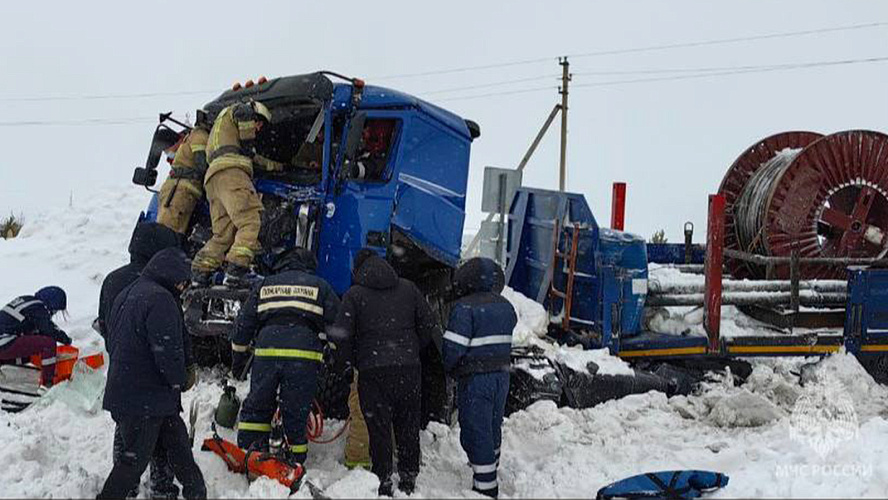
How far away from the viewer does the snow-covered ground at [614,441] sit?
4535mm

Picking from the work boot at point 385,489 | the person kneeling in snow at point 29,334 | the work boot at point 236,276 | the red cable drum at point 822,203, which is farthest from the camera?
the red cable drum at point 822,203

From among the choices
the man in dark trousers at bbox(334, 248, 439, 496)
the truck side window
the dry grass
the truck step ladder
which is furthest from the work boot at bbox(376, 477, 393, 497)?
the dry grass

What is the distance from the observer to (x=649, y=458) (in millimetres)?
5680

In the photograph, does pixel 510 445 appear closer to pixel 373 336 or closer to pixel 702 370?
pixel 373 336

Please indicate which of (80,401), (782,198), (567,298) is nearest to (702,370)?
(567,298)

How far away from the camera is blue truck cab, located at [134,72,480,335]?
6.37 metres

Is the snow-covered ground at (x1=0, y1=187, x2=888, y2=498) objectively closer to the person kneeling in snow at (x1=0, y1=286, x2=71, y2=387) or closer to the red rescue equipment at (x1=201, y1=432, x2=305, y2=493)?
the red rescue equipment at (x1=201, y1=432, x2=305, y2=493)

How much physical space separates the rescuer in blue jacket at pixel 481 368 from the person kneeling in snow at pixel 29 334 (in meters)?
3.84

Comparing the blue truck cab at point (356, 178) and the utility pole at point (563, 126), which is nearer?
the blue truck cab at point (356, 178)

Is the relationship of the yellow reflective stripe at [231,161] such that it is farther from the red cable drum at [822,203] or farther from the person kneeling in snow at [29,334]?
the red cable drum at [822,203]

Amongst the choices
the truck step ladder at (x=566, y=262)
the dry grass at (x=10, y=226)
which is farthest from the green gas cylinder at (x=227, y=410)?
the dry grass at (x=10, y=226)

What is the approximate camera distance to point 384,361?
4980 mm

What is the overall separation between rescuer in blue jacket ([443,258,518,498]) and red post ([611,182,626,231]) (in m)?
4.81

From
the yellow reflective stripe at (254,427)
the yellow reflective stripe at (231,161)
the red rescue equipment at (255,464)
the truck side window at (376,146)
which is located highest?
the truck side window at (376,146)
